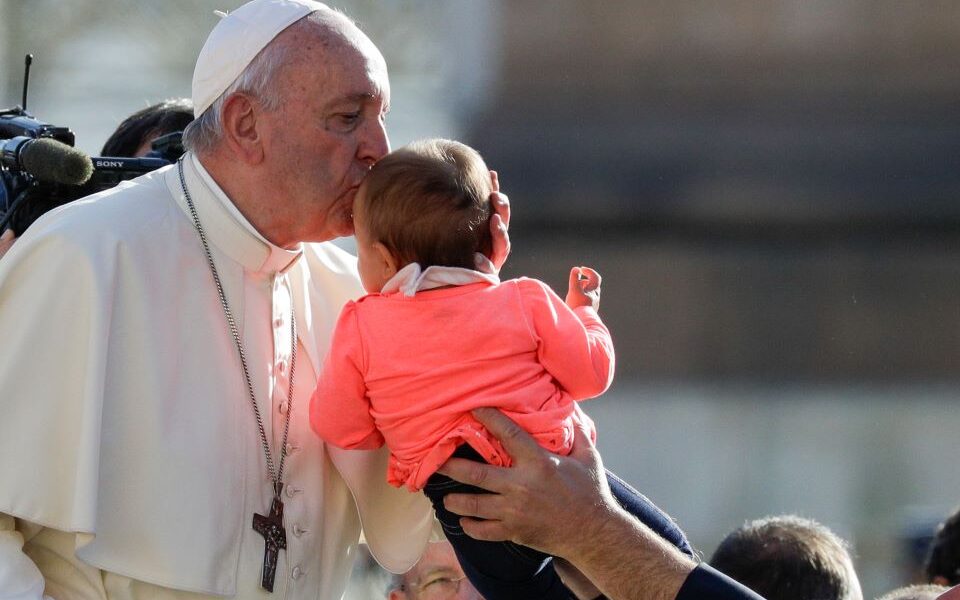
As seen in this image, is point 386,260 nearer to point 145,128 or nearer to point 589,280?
point 589,280

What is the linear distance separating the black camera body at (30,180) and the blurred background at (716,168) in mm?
13417

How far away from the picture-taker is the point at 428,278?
3.23 m

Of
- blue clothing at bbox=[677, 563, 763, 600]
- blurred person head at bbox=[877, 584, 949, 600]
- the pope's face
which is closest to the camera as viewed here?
blue clothing at bbox=[677, 563, 763, 600]

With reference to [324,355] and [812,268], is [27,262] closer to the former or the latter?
[324,355]

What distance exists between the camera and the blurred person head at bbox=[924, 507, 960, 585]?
5.05 meters

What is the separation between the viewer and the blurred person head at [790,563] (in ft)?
13.0

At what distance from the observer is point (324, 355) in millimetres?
3777

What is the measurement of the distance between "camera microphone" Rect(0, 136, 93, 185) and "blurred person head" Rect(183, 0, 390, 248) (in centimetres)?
30

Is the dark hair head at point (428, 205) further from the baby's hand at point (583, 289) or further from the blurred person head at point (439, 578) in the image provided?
the blurred person head at point (439, 578)

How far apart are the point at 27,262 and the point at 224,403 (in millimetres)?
501

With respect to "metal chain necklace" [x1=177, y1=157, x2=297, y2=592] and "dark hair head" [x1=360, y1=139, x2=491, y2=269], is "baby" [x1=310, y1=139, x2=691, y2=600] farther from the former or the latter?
"metal chain necklace" [x1=177, y1=157, x2=297, y2=592]

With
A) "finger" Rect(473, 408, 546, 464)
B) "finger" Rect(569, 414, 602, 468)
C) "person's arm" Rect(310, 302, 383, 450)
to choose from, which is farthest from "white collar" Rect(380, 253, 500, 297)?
"finger" Rect(569, 414, 602, 468)

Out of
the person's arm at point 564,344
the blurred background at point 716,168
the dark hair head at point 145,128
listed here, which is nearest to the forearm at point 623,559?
Answer: the person's arm at point 564,344

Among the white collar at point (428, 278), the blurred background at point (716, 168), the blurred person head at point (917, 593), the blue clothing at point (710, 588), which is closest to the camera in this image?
the blue clothing at point (710, 588)
